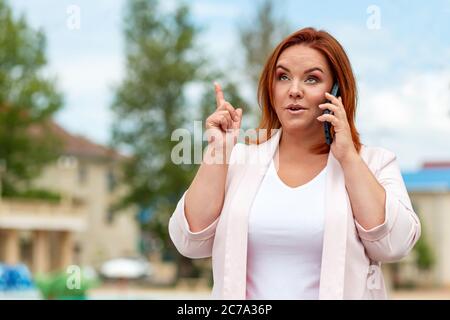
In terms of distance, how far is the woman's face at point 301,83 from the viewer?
2438 mm

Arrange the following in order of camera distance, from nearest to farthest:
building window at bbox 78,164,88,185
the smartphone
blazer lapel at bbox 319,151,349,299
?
blazer lapel at bbox 319,151,349,299 → the smartphone → building window at bbox 78,164,88,185

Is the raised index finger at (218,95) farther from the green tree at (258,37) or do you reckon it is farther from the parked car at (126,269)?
the parked car at (126,269)

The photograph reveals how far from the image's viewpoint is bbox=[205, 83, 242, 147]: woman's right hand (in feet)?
8.08

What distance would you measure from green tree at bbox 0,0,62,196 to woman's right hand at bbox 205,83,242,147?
1611 inches

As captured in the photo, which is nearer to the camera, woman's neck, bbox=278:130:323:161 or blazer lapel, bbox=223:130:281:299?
blazer lapel, bbox=223:130:281:299

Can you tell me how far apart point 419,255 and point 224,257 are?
55.1 metres

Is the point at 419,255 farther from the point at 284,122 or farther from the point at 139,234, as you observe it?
the point at 284,122

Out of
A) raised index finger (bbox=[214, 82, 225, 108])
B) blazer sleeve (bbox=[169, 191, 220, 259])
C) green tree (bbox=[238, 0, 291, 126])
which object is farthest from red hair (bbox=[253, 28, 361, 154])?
green tree (bbox=[238, 0, 291, 126])

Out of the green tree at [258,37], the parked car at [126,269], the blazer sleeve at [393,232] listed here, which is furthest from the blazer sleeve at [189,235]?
the parked car at [126,269]

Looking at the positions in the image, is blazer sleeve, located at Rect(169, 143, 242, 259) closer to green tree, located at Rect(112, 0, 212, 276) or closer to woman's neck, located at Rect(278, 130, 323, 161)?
woman's neck, located at Rect(278, 130, 323, 161)

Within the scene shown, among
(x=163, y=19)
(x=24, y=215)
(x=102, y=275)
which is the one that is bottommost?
(x=102, y=275)

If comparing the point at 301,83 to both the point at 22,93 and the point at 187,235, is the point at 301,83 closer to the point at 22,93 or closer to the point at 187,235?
the point at 187,235

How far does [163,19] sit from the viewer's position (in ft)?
152
